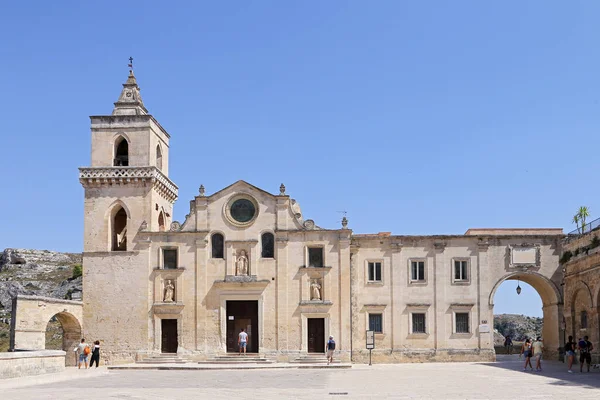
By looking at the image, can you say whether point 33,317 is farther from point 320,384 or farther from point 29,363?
point 320,384

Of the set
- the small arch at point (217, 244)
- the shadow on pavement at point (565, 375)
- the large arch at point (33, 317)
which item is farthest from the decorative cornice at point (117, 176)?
the shadow on pavement at point (565, 375)

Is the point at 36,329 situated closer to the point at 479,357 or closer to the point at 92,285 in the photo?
the point at 92,285

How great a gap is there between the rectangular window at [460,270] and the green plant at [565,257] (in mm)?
5318

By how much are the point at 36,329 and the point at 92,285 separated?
472cm

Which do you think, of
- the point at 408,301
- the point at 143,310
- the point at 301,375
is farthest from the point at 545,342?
the point at 143,310

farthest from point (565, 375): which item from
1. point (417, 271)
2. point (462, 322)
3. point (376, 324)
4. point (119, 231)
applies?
point (119, 231)

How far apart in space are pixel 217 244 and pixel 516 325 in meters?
67.3

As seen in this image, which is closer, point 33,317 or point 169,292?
point 33,317

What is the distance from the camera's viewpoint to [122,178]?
49.3m

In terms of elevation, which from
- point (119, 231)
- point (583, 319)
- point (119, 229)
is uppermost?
point (119, 229)

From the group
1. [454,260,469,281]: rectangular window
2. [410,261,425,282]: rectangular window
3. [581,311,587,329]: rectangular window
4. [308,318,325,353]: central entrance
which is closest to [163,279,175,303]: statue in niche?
[308,318,325,353]: central entrance

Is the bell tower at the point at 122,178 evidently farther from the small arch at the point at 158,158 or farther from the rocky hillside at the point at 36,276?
the rocky hillside at the point at 36,276

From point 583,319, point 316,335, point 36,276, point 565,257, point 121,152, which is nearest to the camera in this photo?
point 583,319

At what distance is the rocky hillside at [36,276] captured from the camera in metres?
93.6
